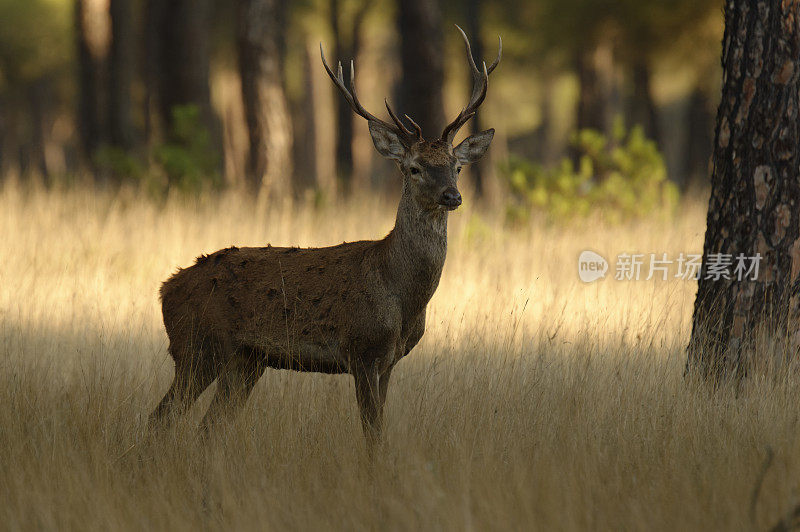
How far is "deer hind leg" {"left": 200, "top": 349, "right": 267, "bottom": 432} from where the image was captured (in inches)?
203

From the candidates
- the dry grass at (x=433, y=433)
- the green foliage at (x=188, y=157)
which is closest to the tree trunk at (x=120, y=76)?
the green foliage at (x=188, y=157)

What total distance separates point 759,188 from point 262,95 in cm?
945

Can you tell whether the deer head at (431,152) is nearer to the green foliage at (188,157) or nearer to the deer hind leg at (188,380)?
the deer hind leg at (188,380)

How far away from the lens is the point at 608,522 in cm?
378

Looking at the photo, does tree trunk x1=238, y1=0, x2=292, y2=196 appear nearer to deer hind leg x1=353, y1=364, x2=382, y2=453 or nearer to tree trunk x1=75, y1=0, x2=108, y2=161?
tree trunk x1=75, y1=0, x2=108, y2=161

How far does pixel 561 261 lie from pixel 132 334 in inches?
180

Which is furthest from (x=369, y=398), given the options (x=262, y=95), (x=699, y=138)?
(x=699, y=138)

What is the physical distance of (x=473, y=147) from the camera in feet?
18.2

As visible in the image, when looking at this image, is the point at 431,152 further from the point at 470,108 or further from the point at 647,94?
the point at 647,94

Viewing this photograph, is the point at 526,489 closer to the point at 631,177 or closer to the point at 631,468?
the point at 631,468

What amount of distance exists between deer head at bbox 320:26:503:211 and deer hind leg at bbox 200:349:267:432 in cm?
121

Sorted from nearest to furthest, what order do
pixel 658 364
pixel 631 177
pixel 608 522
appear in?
pixel 608 522, pixel 658 364, pixel 631 177

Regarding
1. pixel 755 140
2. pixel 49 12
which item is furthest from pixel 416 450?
pixel 49 12

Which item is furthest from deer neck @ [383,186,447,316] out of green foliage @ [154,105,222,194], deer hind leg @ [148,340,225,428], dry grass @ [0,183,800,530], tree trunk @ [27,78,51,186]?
tree trunk @ [27,78,51,186]
